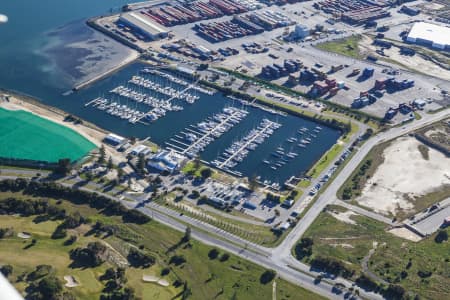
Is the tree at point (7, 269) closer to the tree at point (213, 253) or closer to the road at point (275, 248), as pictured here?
the road at point (275, 248)

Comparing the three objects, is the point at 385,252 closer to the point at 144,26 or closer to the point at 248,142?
the point at 248,142

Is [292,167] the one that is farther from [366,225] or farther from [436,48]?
[436,48]

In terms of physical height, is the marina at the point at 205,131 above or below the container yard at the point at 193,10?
below

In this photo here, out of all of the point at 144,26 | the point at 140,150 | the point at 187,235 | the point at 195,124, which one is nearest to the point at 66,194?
the point at 140,150

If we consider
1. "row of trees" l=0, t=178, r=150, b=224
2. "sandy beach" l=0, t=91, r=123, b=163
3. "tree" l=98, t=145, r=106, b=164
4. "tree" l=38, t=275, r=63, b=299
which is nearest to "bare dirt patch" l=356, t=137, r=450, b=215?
"row of trees" l=0, t=178, r=150, b=224

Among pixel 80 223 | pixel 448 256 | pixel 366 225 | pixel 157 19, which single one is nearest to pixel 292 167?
pixel 366 225

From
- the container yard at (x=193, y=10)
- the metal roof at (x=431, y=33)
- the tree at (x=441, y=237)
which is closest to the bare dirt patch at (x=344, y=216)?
the tree at (x=441, y=237)
